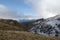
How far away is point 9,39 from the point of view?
30.3 meters

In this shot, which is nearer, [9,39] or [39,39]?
[9,39]

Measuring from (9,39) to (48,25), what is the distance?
33.4 metres

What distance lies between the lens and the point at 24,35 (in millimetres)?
33844

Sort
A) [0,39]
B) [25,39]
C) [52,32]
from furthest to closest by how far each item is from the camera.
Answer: [52,32]
[25,39]
[0,39]

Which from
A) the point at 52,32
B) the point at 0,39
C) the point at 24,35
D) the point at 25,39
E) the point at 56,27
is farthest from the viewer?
the point at 56,27

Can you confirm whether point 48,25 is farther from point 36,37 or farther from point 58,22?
point 36,37

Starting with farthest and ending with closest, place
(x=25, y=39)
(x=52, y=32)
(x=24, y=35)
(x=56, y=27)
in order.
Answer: (x=56, y=27) < (x=52, y=32) < (x=24, y=35) < (x=25, y=39)

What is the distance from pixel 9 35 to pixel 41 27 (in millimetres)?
31295

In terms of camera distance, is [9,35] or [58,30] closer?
[9,35]

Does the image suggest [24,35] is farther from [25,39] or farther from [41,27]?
[41,27]

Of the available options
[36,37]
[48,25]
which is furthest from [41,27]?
[36,37]

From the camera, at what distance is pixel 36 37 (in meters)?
34.3

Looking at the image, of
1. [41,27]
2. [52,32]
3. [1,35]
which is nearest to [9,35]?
[1,35]

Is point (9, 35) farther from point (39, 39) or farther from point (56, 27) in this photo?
point (56, 27)
